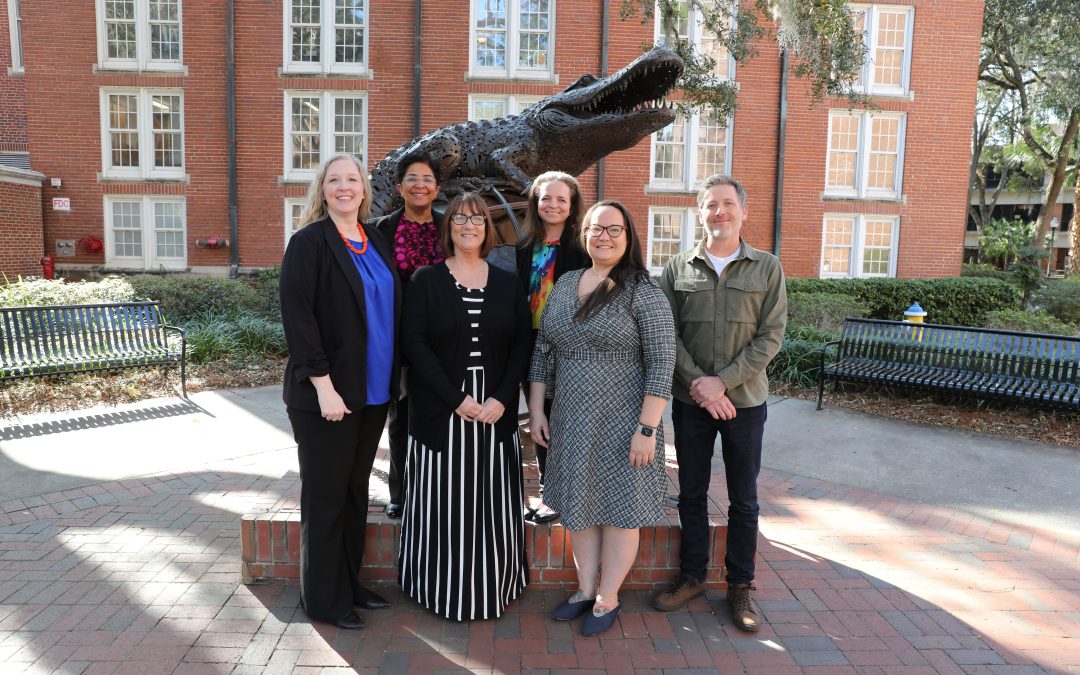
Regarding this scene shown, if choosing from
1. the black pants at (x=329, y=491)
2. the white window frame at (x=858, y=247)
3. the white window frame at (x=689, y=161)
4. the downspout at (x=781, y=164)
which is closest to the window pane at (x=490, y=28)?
the white window frame at (x=689, y=161)

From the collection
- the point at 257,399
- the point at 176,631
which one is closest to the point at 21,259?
the point at 257,399

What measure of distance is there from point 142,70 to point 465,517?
1770cm

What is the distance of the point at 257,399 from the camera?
7660 mm

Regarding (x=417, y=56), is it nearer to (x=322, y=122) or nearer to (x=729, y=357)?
(x=322, y=122)

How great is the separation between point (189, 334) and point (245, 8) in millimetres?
10228

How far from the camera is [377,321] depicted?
9.61 ft

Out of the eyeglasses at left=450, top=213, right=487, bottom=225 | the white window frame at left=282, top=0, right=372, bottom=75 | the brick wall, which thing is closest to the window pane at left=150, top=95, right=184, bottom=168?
the brick wall

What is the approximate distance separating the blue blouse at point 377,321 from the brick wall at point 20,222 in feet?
52.7

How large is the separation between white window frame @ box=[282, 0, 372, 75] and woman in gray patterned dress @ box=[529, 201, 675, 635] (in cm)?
1534

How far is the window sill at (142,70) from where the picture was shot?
16.5m

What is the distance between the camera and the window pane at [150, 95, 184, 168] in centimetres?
1688

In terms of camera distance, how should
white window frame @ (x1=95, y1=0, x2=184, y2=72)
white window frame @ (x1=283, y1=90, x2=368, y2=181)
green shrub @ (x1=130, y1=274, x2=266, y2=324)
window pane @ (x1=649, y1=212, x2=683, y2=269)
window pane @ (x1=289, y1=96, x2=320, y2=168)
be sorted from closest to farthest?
1. green shrub @ (x1=130, y1=274, x2=266, y2=324)
2. white window frame @ (x1=95, y1=0, x2=184, y2=72)
3. white window frame @ (x1=283, y1=90, x2=368, y2=181)
4. window pane @ (x1=289, y1=96, x2=320, y2=168)
5. window pane @ (x1=649, y1=212, x2=683, y2=269)

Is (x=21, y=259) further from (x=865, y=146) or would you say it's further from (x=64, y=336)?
(x=865, y=146)

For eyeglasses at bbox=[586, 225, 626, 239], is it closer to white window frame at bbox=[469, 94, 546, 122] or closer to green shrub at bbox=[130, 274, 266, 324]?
green shrub at bbox=[130, 274, 266, 324]
